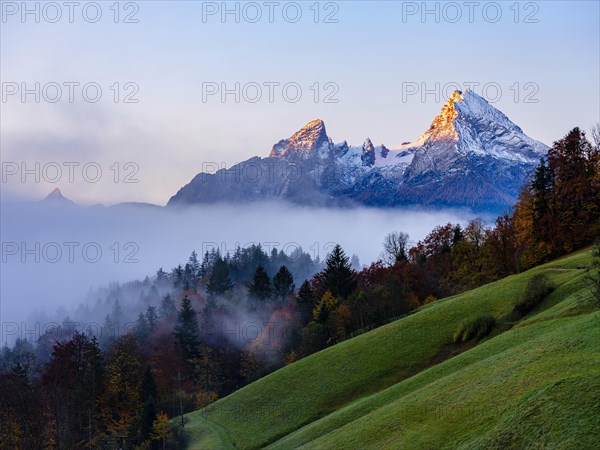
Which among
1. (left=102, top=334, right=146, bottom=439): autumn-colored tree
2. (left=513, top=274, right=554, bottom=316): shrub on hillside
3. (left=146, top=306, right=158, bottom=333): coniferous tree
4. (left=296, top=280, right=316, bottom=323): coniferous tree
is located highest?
(left=513, top=274, right=554, bottom=316): shrub on hillside

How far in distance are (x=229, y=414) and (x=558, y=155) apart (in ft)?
213

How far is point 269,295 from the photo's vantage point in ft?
533

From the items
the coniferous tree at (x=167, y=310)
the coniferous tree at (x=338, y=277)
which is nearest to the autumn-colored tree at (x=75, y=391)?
the coniferous tree at (x=338, y=277)

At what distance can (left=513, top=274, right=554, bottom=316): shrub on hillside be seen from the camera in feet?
208

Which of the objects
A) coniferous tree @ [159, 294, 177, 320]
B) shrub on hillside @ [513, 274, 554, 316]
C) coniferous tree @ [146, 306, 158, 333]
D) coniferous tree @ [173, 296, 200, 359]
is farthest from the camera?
coniferous tree @ [159, 294, 177, 320]

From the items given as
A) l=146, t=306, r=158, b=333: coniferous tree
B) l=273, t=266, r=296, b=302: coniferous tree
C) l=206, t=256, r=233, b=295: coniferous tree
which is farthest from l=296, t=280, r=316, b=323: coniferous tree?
l=146, t=306, r=158, b=333: coniferous tree

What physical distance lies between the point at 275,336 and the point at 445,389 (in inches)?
3471

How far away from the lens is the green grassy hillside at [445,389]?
32.3 meters

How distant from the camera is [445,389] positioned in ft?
147

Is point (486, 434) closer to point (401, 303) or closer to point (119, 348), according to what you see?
point (401, 303)

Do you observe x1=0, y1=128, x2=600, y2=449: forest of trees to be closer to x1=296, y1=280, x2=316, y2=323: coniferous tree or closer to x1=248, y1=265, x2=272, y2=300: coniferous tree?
x1=296, y1=280, x2=316, y2=323: coniferous tree

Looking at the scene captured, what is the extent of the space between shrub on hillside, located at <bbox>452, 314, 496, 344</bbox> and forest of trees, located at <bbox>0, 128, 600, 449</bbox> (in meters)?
32.5

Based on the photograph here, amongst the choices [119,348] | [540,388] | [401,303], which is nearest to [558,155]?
[401,303]

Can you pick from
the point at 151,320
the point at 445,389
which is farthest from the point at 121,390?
the point at 445,389
